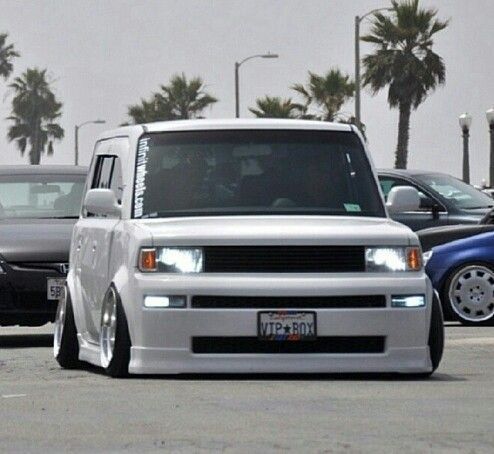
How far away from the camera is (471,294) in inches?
840

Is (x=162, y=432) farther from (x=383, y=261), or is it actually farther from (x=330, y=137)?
(x=330, y=137)

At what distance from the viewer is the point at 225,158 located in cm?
1435

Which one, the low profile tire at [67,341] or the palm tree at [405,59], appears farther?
the palm tree at [405,59]

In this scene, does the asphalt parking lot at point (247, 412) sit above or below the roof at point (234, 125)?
below

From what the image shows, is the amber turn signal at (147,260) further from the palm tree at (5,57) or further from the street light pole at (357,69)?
the palm tree at (5,57)

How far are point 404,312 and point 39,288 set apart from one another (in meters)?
5.30

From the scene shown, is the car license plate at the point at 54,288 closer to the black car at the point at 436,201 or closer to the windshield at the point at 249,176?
the windshield at the point at 249,176

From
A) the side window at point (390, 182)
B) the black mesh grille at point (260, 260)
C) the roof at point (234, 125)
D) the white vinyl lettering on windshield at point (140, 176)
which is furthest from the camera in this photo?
the side window at point (390, 182)

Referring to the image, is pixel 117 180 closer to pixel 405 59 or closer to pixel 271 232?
pixel 271 232

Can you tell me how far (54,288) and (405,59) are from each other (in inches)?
2135

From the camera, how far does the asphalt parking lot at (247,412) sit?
9.71 meters

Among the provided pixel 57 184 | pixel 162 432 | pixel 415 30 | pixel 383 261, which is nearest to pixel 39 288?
pixel 57 184

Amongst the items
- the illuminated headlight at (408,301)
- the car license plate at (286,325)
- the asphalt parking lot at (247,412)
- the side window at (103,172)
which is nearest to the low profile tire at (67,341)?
the asphalt parking lot at (247,412)

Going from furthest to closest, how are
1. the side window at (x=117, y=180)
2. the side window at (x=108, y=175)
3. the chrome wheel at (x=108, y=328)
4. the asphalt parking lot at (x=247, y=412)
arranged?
the side window at (x=108, y=175)
the side window at (x=117, y=180)
the chrome wheel at (x=108, y=328)
the asphalt parking lot at (x=247, y=412)
